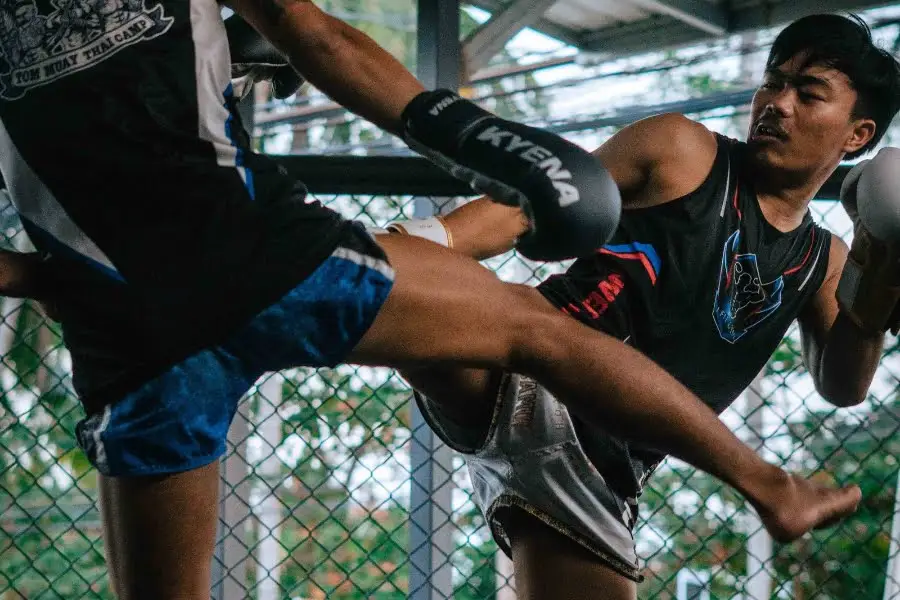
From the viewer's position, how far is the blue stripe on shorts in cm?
123

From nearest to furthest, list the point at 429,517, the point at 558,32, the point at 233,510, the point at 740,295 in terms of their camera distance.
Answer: the point at 740,295, the point at 429,517, the point at 233,510, the point at 558,32

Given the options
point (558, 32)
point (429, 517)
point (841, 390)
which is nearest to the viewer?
point (841, 390)

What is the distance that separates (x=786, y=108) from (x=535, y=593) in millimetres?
973

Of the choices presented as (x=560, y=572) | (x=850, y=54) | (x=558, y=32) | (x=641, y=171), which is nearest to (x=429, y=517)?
(x=560, y=572)

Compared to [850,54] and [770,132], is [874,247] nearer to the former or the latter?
[770,132]

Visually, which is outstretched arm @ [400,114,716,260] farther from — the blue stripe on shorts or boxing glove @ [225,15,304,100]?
the blue stripe on shorts

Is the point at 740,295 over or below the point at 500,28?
over

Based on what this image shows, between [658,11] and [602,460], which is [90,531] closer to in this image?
[658,11]

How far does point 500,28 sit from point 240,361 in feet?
15.1

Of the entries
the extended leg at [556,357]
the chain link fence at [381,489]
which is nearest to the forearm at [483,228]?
the extended leg at [556,357]

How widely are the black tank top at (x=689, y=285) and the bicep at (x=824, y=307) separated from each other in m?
0.12

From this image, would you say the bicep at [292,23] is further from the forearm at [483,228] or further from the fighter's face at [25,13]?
the forearm at [483,228]

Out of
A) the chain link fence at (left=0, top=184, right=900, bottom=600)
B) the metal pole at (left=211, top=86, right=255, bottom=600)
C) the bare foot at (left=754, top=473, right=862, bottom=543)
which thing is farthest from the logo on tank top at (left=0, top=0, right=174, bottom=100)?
the chain link fence at (left=0, top=184, right=900, bottom=600)

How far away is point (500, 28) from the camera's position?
18.3ft
